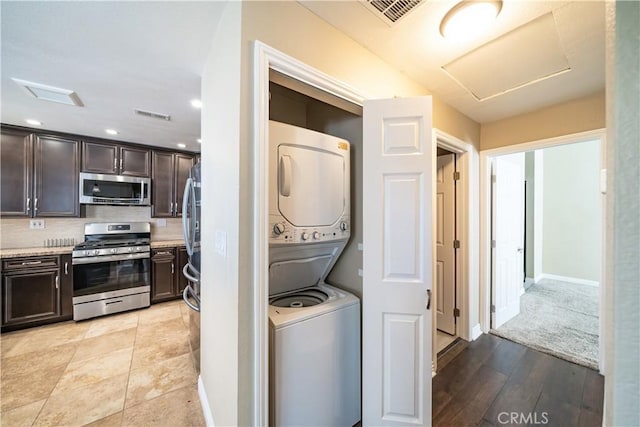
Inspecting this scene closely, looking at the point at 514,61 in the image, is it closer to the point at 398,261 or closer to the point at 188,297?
the point at 398,261

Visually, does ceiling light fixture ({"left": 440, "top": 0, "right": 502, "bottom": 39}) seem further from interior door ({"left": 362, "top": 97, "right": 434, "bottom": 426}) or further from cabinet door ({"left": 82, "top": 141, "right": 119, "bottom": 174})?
cabinet door ({"left": 82, "top": 141, "right": 119, "bottom": 174})

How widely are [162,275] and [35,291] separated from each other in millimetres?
1256

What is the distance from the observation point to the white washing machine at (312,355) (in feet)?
4.08

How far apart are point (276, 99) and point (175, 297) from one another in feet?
11.4

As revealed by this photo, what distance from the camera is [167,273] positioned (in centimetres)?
360

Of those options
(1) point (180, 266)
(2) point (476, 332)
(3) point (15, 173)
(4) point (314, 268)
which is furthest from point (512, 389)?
(3) point (15, 173)

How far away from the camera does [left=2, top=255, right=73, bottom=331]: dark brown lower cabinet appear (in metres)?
2.65

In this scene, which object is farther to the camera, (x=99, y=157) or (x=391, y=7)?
(x=99, y=157)

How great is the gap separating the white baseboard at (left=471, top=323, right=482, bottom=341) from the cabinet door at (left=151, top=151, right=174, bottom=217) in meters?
4.56

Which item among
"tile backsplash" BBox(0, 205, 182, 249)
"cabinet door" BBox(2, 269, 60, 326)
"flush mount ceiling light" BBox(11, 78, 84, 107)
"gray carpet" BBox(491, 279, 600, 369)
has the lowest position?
"gray carpet" BBox(491, 279, 600, 369)

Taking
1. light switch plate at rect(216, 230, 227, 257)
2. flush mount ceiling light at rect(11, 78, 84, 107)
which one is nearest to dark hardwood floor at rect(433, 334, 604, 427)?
light switch plate at rect(216, 230, 227, 257)

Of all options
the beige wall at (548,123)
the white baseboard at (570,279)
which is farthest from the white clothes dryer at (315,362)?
the white baseboard at (570,279)

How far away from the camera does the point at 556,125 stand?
2.34m

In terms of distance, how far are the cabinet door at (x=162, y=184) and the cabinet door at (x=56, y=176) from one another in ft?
2.78
